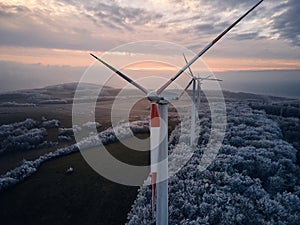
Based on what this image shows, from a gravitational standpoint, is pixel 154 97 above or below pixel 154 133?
above

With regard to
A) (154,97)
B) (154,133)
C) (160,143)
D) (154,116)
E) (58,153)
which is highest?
(154,97)

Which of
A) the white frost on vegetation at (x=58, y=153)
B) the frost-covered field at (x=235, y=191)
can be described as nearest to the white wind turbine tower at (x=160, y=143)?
the frost-covered field at (x=235, y=191)

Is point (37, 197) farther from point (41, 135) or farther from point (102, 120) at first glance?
point (102, 120)

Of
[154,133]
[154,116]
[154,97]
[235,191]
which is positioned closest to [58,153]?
[235,191]

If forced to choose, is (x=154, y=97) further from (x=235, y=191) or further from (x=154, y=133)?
(x=235, y=191)

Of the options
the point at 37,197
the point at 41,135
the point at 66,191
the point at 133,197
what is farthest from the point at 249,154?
the point at 41,135

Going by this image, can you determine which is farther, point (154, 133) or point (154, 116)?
point (154, 133)

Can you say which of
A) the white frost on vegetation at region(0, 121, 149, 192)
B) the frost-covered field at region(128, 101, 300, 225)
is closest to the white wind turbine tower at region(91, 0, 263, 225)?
the frost-covered field at region(128, 101, 300, 225)

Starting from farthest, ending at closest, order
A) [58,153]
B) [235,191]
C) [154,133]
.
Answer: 1. [58,153]
2. [235,191]
3. [154,133]

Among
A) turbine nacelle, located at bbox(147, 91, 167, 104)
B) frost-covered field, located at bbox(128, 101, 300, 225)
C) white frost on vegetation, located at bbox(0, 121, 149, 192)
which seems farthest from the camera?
white frost on vegetation, located at bbox(0, 121, 149, 192)

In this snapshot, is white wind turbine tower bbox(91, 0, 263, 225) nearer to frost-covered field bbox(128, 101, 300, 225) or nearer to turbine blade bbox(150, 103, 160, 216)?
turbine blade bbox(150, 103, 160, 216)
